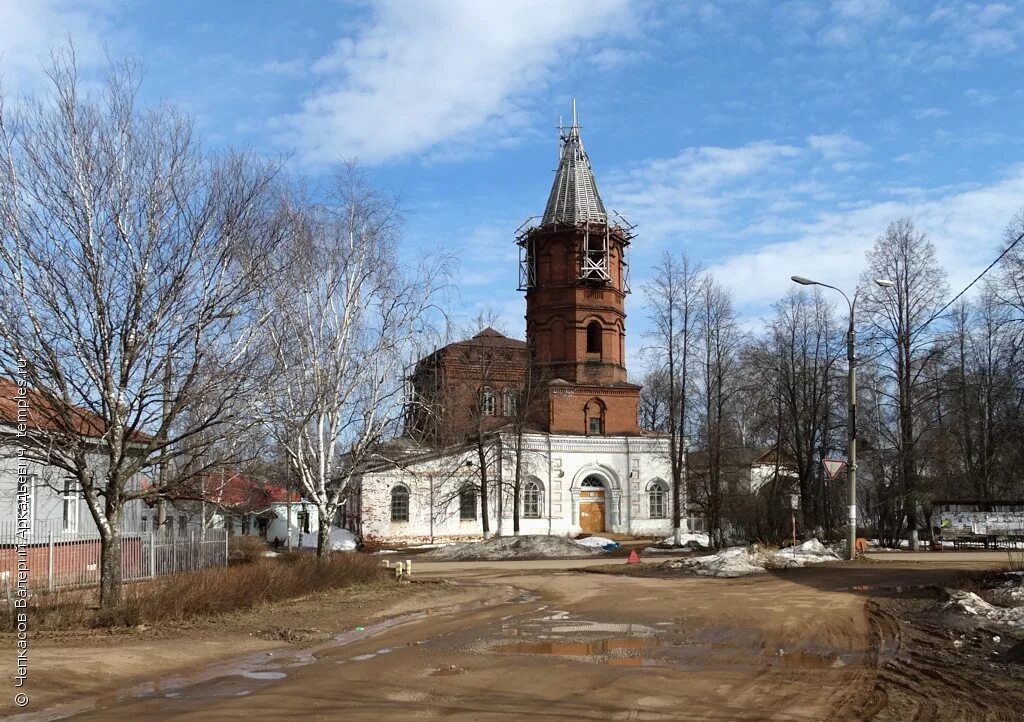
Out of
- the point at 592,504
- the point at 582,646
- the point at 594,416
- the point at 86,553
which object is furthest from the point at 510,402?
the point at 582,646

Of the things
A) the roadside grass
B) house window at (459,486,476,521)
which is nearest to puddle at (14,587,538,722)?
the roadside grass

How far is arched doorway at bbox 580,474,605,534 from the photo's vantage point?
4931 cm

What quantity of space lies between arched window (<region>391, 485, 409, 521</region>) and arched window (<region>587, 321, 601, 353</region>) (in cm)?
1314

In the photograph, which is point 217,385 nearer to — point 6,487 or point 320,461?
point 320,461

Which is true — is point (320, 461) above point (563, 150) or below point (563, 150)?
below

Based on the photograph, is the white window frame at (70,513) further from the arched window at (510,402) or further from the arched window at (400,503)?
the arched window at (400,503)

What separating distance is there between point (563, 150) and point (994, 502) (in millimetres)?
30860

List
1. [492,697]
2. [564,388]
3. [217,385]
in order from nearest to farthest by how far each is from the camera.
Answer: [492,697] → [217,385] → [564,388]

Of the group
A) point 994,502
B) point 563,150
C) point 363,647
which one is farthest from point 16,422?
point 563,150

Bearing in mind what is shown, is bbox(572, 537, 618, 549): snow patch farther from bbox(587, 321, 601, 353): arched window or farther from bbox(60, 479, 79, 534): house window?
bbox(60, 479, 79, 534): house window

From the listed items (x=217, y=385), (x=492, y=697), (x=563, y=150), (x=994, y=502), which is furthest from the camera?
(x=563, y=150)

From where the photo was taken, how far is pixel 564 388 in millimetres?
49250

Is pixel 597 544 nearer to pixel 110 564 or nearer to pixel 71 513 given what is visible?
pixel 71 513

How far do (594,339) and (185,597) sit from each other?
128ft
